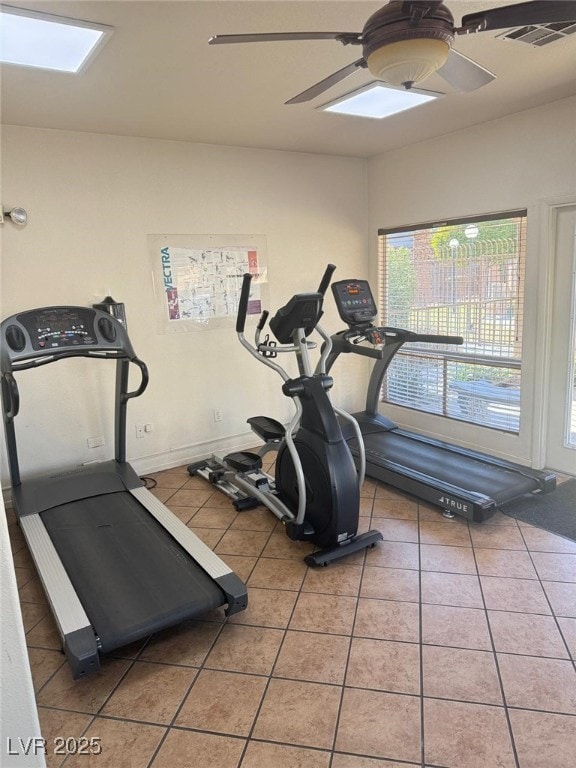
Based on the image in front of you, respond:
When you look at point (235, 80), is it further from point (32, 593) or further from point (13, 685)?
point (32, 593)

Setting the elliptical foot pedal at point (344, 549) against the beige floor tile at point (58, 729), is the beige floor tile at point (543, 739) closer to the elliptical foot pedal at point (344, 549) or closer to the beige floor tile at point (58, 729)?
the elliptical foot pedal at point (344, 549)

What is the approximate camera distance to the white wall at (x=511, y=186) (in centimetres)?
Answer: 350

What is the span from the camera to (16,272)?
351 cm

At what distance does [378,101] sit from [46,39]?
6.21ft

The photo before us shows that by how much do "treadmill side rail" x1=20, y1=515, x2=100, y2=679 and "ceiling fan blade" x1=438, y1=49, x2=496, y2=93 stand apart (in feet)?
7.99

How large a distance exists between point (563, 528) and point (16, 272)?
3.85m

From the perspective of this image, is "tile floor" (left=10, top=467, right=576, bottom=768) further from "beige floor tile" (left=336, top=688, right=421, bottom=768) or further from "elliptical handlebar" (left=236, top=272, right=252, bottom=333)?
"elliptical handlebar" (left=236, top=272, right=252, bottom=333)

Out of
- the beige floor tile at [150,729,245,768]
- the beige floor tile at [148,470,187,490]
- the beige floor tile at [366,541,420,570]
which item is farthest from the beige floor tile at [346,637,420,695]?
the beige floor tile at [148,470,187,490]

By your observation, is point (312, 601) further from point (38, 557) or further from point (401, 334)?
point (401, 334)

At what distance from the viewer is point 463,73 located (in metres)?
1.76

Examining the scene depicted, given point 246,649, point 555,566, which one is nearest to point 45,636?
point 246,649

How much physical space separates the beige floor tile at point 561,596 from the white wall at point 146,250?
2.74 meters

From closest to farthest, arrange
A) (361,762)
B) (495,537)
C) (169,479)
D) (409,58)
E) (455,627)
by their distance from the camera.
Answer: (409,58)
(361,762)
(455,627)
(495,537)
(169,479)

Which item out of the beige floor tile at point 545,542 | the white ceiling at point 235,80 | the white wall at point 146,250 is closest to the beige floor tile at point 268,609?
the beige floor tile at point 545,542
